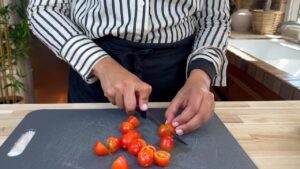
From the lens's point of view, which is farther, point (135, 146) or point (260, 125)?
point (260, 125)

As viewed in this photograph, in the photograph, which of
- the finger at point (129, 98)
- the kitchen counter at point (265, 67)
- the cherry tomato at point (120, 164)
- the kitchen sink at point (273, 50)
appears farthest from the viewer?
the kitchen sink at point (273, 50)

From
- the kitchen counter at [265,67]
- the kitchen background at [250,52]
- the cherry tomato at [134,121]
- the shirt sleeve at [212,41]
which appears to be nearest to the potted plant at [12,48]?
the kitchen background at [250,52]

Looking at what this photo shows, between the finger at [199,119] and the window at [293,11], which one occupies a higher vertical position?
the window at [293,11]

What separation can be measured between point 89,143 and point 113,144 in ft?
0.18

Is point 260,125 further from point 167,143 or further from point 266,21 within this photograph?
point 266,21

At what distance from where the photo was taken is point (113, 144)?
1.84ft

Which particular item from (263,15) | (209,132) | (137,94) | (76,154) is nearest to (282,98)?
(209,132)

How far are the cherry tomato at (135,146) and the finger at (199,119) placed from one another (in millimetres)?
85

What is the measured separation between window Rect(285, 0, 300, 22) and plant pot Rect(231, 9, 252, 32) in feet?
0.70

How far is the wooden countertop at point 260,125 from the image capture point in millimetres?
588

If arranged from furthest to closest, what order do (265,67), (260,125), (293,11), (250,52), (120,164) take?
(293,11) < (250,52) < (265,67) < (260,125) < (120,164)

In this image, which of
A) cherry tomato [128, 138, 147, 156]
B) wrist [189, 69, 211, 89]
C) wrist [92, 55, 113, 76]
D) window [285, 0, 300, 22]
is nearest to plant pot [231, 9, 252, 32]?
window [285, 0, 300, 22]

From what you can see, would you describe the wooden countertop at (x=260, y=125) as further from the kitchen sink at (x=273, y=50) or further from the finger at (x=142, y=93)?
the kitchen sink at (x=273, y=50)

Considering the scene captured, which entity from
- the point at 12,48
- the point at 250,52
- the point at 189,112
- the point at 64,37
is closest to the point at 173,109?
the point at 189,112
